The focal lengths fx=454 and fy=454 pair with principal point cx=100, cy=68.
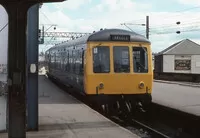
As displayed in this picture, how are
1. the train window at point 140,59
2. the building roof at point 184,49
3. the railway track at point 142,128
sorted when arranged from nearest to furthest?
the railway track at point 142,128
the train window at point 140,59
the building roof at point 184,49

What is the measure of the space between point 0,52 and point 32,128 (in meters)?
1.85

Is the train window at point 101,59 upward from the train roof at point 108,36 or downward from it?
downward

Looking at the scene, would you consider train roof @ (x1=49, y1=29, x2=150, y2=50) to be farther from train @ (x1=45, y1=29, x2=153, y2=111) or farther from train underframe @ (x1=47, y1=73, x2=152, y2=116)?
train underframe @ (x1=47, y1=73, x2=152, y2=116)

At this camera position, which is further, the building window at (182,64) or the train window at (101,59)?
the building window at (182,64)

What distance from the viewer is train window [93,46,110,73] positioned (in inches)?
581

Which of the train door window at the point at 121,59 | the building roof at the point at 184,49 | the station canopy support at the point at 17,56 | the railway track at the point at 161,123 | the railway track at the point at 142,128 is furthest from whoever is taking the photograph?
the building roof at the point at 184,49

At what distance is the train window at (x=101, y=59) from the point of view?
14.8m

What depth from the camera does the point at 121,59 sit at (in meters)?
15.1

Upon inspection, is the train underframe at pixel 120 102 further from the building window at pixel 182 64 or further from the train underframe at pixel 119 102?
the building window at pixel 182 64

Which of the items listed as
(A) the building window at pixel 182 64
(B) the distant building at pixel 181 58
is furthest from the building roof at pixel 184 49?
(A) the building window at pixel 182 64

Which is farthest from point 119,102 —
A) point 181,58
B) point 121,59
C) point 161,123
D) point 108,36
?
point 181,58

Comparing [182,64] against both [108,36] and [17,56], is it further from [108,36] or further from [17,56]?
[17,56]

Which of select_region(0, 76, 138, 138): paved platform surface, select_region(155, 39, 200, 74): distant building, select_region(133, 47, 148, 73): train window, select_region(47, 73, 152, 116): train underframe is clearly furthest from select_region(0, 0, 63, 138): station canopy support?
select_region(155, 39, 200, 74): distant building

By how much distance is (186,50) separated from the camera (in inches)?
2990
